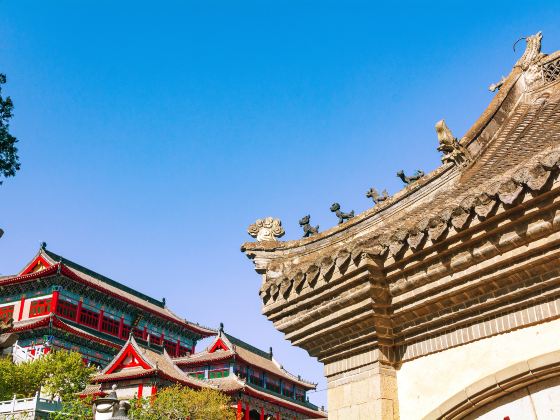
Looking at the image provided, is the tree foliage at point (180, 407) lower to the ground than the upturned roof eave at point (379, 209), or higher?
higher

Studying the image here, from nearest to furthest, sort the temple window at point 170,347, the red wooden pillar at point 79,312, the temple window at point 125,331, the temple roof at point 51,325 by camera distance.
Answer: the temple roof at point 51,325 → the red wooden pillar at point 79,312 → the temple window at point 125,331 → the temple window at point 170,347

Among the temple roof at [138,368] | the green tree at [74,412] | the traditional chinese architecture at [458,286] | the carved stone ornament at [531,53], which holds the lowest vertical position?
the traditional chinese architecture at [458,286]

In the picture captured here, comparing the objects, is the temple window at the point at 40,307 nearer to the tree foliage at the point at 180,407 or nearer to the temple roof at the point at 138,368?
the temple roof at the point at 138,368

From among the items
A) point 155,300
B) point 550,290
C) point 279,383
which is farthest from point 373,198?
point 155,300

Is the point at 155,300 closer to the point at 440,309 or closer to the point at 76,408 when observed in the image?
the point at 76,408

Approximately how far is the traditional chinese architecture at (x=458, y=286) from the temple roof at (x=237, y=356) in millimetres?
46323

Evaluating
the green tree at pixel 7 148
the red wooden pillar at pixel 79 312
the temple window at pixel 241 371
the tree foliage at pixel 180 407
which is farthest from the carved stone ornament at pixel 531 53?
the red wooden pillar at pixel 79 312

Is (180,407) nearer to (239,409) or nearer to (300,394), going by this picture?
(239,409)

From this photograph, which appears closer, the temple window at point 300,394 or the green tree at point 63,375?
the green tree at point 63,375

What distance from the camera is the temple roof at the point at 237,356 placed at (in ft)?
174

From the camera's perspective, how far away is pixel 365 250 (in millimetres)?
6266

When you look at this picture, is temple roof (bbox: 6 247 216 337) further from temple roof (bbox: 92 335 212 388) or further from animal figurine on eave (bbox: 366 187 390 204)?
animal figurine on eave (bbox: 366 187 390 204)

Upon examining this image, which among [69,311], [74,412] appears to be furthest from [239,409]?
[69,311]

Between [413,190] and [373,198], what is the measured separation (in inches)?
27.0
